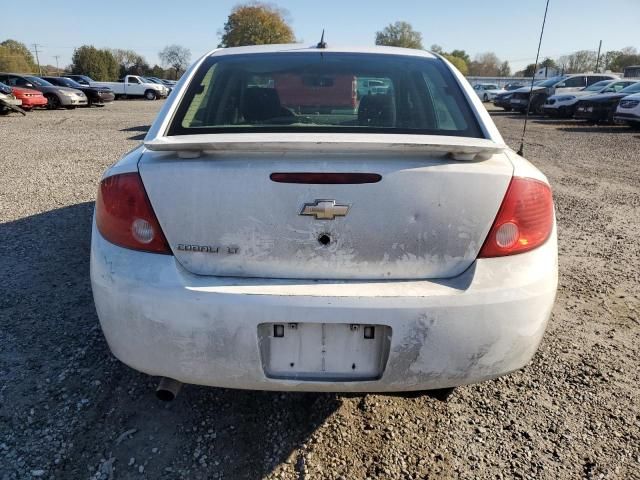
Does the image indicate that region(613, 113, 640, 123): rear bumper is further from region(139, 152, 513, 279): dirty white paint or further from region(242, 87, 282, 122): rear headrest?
region(139, 152, 513, 279): dirty white paint

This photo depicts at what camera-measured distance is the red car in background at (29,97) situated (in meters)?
19.2

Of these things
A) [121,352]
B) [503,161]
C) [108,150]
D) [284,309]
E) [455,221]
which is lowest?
[108,150]

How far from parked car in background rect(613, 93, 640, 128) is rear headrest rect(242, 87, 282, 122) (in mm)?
14826

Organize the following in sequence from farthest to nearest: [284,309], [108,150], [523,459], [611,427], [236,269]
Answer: [108,150], [611,427], [523,459], [236,269], [284,309]

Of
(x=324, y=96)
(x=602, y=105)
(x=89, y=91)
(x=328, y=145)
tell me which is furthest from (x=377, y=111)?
(x=89, y=91)

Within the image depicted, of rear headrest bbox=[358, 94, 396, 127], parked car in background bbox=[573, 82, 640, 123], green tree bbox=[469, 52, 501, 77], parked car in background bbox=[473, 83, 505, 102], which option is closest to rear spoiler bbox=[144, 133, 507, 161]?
rear headrest bbox=[358, 94, 396, 127]

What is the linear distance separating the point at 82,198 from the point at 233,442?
4.58 metres

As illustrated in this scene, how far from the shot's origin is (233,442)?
206 centimetres

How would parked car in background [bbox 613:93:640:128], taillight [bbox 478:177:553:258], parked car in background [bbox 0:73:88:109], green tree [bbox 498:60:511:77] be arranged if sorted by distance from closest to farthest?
1. taillight [bbox 478:177:553:258]
2. parked car in background [bbox 613:93:640:128]
3. parked car in background [bbox 0:73:88:109]
4. green tree [bbox 498:60:511:77]

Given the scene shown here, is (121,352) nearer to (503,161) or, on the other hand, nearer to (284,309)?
(284,309)

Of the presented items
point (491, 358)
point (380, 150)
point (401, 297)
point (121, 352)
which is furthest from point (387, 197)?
point (121, 352)

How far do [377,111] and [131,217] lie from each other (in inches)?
47.3

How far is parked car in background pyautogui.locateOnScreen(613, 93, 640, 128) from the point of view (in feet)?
45.4

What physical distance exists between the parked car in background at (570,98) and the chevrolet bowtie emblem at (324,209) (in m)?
19.5
